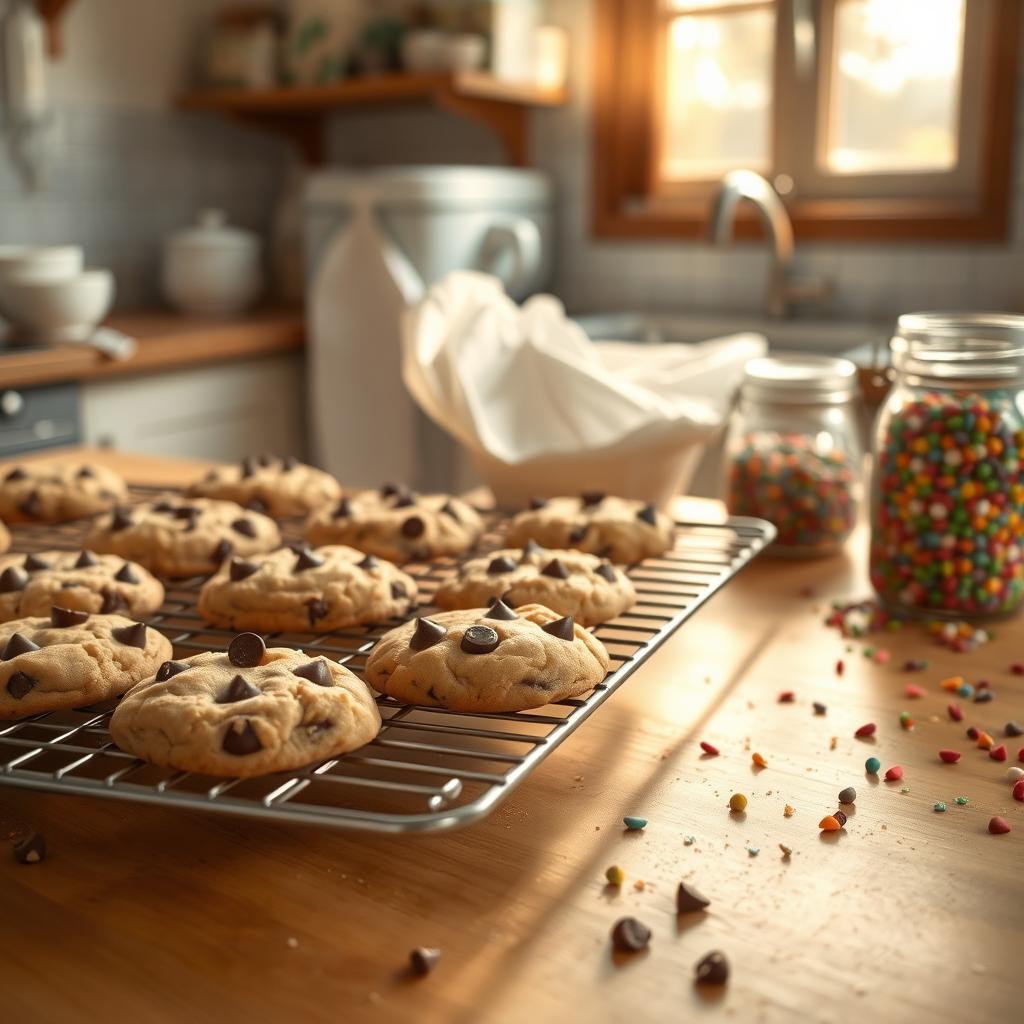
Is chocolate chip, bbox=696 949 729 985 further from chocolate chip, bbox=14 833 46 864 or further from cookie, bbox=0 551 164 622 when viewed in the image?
cookie, bbox=0 551 164 622

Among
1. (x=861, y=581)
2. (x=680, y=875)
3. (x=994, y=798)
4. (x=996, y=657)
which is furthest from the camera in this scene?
(x=861, y=581)

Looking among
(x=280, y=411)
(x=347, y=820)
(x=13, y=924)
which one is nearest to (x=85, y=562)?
(x=13, y=924)

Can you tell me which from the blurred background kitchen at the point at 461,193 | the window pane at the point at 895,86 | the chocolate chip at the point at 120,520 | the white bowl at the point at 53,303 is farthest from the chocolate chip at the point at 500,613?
the window pane at the point at 895,86

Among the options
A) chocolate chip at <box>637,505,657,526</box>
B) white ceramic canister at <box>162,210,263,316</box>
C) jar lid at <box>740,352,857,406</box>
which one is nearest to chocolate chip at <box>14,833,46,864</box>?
chocolate chip at <box>637,505,657,526</box>

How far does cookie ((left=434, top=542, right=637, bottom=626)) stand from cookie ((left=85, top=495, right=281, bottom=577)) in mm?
293

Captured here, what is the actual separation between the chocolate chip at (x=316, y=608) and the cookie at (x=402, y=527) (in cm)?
22

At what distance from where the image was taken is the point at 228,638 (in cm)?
110

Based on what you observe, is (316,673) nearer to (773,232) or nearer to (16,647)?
(16,647)

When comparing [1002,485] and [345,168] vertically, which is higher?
A: [345,168]

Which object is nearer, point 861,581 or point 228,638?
point 228,638

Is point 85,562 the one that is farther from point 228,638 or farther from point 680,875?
point 680,875

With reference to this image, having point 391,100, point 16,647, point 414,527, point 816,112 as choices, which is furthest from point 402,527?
point 391,100

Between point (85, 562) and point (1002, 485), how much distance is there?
887 mm

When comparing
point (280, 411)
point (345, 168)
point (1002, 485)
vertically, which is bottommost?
point (280, 411)
